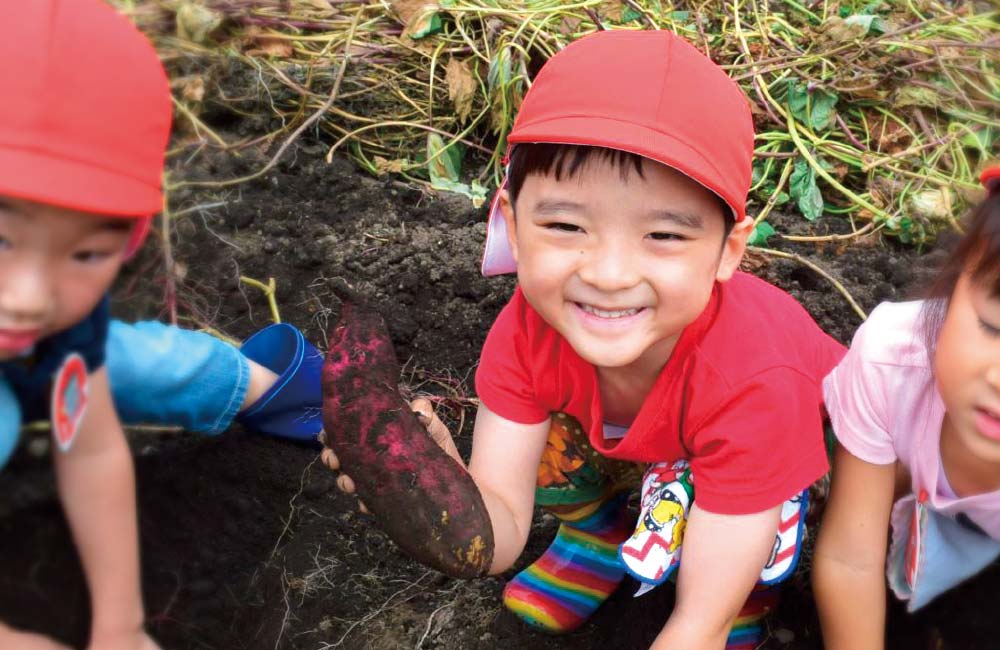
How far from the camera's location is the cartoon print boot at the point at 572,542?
1.70 meters

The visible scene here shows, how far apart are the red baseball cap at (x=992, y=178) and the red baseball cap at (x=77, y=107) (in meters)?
0.98

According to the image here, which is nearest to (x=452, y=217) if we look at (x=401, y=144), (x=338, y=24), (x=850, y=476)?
(x=401, y=144)

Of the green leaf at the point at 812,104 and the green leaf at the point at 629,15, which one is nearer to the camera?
the green leaf at the point at 812,104

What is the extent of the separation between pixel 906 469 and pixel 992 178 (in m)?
0.55

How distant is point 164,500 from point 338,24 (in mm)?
1155

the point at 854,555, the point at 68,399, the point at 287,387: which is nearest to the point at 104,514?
the point at 68,399

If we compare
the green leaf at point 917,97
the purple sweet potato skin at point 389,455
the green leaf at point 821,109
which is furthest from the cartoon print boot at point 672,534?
the green leaf at point 917,97

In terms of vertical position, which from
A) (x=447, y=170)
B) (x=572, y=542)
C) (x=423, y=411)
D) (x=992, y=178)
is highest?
(x=992, y=178)

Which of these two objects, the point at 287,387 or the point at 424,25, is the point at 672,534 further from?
the point at 424,25

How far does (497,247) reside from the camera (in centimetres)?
147

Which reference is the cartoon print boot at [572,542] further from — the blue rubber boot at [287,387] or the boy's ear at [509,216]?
the blue rubber boot at [287,387]

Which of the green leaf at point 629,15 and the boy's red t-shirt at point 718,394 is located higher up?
the green leaf at point 629,15

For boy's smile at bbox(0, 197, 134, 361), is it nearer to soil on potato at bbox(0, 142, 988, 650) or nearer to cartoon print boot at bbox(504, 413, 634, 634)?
soil on potato at bbox(0, 142, 988, 650)

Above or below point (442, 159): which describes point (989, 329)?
above
